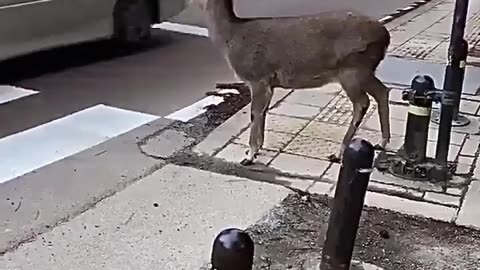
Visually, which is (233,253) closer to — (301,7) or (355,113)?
(355,113)

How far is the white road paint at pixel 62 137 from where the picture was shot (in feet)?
17.0

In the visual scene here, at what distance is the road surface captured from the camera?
183 inches

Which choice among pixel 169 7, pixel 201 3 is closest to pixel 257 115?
pixel 201 3

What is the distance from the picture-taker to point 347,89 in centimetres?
527

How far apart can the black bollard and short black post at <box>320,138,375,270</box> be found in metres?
0.83

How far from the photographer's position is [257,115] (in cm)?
536

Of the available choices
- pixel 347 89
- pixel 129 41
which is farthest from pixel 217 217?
pixel 129 41

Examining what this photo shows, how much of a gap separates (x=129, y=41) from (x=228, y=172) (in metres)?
3.79

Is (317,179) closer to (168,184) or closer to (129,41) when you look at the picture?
(168,184)

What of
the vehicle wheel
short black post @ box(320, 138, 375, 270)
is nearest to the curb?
the vehicle wheel

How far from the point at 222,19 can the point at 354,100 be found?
1.04 metres

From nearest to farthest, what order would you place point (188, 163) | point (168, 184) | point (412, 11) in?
point (168, 184), point (188, 163), point (412, 11)

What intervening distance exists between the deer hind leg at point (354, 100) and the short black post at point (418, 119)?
0.32 m

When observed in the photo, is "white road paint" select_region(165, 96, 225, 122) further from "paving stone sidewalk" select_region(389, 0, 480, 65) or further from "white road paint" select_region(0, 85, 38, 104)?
"paving stone sidewalk" select_region(389, 0, 480, 65)
